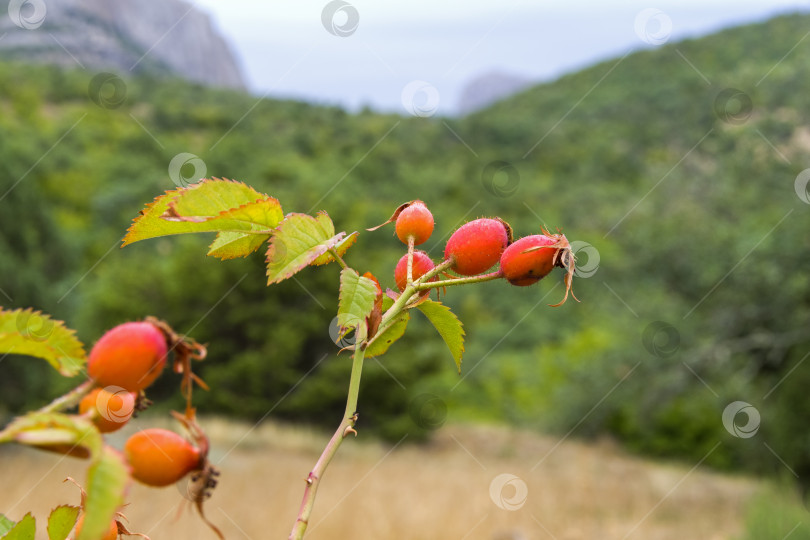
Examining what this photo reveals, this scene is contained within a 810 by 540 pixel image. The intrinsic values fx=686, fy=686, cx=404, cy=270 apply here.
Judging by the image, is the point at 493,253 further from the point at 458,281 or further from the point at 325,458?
the point at 325,458

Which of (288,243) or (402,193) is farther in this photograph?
(402,193)

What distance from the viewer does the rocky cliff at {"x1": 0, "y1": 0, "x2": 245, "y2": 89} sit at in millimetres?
39188

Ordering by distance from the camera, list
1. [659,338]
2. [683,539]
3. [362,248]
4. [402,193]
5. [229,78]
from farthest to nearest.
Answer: [229,78] < [402,193] < [362,248] < [659,338] < [683,539]

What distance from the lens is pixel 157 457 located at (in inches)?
16.7

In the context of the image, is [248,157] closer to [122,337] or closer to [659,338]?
[659,338]

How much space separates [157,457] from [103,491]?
0.09 meters

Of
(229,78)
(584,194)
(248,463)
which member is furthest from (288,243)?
(229,78)

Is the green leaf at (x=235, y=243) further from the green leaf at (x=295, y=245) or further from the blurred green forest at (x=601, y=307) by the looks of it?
the blurred green forest at (x=601, y=307)

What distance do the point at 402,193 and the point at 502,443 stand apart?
14.7 meters

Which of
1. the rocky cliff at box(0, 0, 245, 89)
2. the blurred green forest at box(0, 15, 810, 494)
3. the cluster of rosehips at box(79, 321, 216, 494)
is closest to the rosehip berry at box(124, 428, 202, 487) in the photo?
the cluster of rosehips at box(79, 321, 216, 494)

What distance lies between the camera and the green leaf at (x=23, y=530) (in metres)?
0.47

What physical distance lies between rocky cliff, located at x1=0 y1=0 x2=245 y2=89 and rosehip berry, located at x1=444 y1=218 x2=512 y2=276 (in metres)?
28.7

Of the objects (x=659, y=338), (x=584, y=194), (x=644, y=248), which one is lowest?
(x=659, y=338)

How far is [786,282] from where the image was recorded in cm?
894
